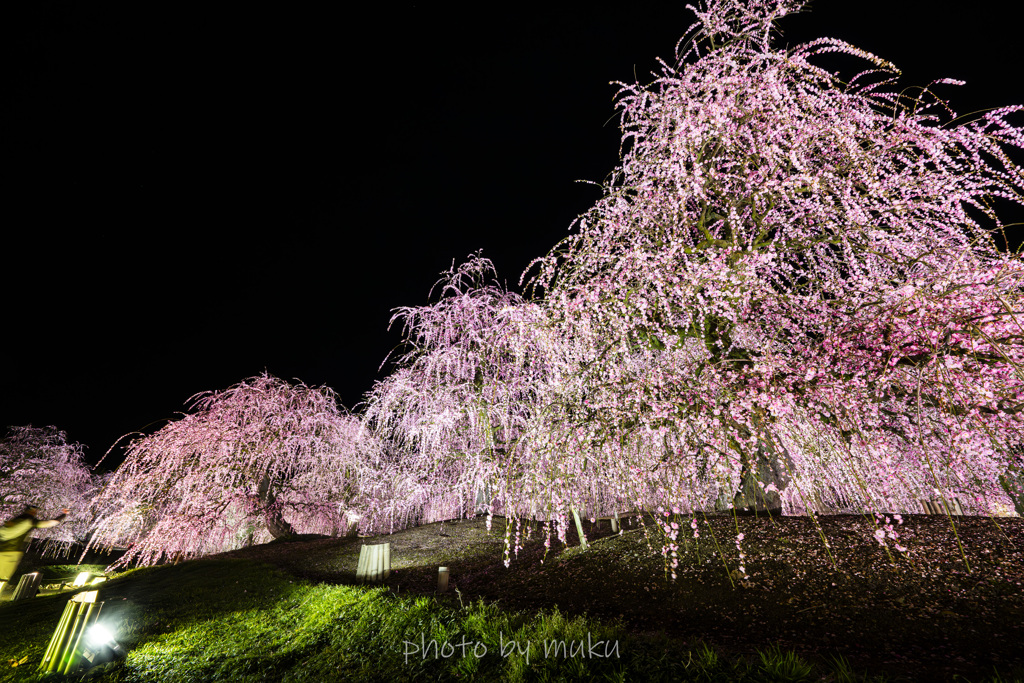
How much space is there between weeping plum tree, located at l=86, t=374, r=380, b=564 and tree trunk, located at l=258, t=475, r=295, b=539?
4 cm

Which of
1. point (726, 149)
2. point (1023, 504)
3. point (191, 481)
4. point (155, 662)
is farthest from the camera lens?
point (191, 481)

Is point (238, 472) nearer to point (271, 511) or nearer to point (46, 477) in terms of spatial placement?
point (271, 511)

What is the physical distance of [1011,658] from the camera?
3871mm

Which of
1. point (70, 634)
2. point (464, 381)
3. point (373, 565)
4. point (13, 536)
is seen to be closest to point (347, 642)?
point (373, 565)

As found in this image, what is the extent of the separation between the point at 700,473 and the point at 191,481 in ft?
43.6

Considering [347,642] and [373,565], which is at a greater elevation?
[373,565]

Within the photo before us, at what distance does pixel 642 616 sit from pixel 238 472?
13.4 m

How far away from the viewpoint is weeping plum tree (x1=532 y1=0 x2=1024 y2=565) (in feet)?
14.8

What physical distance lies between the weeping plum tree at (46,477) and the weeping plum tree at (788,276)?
2971 cm

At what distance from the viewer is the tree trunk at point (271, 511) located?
49.4 feet

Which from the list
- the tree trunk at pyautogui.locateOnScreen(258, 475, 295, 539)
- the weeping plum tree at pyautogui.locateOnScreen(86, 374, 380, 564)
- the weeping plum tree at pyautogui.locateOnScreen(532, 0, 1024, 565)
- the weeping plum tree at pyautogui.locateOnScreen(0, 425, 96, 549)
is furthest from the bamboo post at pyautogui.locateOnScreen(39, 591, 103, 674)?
the weeping plum tree at pyautogui.locateOnScreen(0, 425, 96, 549)

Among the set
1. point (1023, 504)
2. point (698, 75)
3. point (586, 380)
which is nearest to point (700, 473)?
point (586, 380)

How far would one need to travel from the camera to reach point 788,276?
5898 mm

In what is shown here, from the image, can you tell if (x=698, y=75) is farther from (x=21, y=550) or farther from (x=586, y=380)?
(x=21, y=550)
